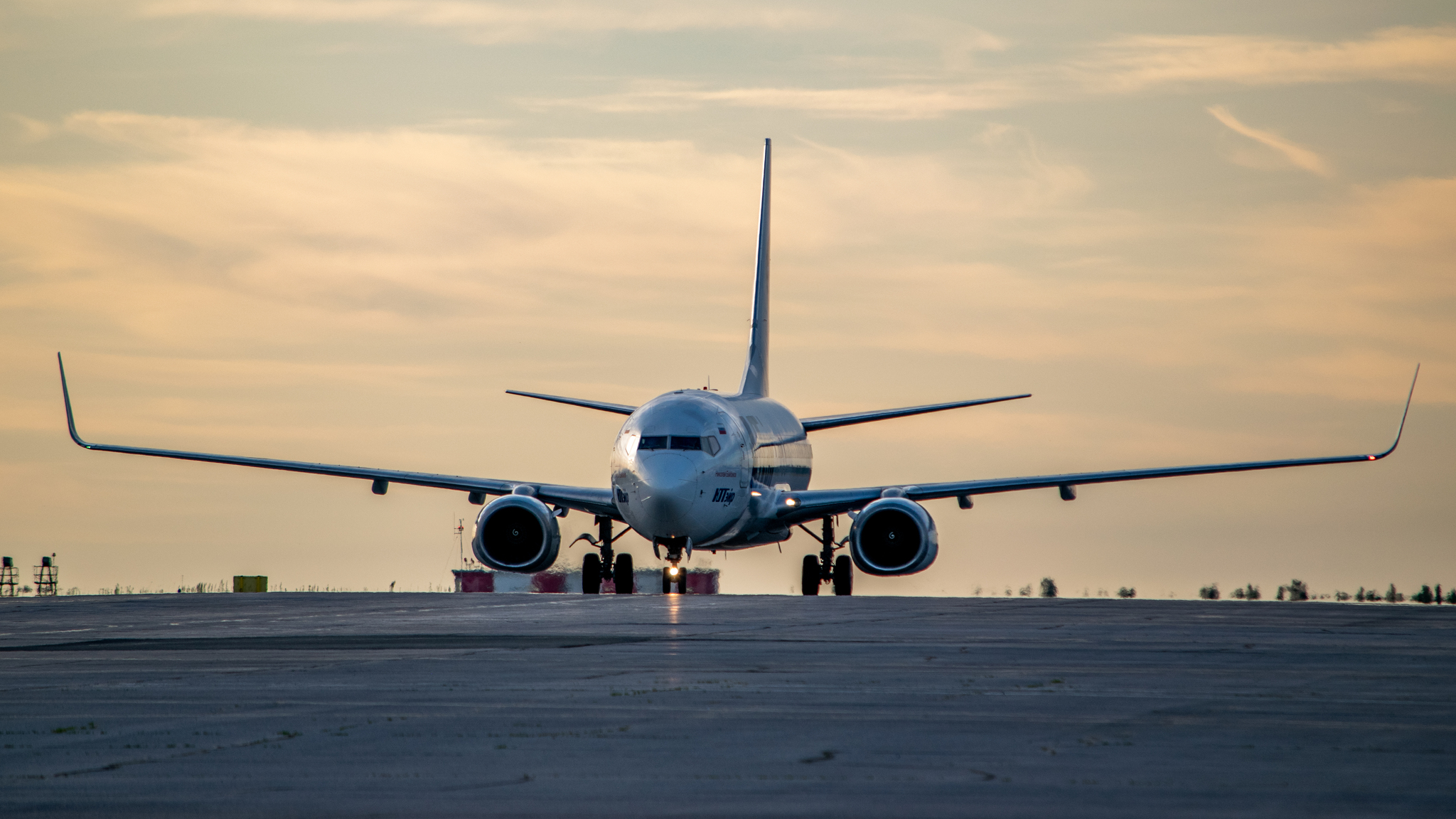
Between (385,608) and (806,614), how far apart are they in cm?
644

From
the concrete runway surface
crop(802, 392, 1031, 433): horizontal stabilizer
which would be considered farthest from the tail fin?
the concrete runway surface

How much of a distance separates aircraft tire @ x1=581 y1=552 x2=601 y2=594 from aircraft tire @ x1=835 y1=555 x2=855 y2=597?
5.16m

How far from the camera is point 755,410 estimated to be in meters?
39.6

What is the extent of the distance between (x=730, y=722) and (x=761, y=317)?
40394 mm

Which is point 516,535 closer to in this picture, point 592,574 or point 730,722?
point 592,574

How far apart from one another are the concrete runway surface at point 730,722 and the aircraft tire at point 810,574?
1825 centimetres

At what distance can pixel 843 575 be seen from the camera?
124 ft

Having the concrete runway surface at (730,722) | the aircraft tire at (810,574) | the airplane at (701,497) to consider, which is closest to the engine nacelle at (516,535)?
the airplane at (701,497)

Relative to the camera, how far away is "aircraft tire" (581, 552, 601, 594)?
36500 millimetres

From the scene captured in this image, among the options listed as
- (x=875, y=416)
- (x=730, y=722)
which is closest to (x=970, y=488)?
(x=875, y=416)

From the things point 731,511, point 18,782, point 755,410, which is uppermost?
point 755,410

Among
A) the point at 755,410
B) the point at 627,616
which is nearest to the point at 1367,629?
the point at 627,616

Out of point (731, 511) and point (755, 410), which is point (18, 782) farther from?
point (755, 410)

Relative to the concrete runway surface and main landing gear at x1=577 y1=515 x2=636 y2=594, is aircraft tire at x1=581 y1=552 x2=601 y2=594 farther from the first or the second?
the concrete runway surface
